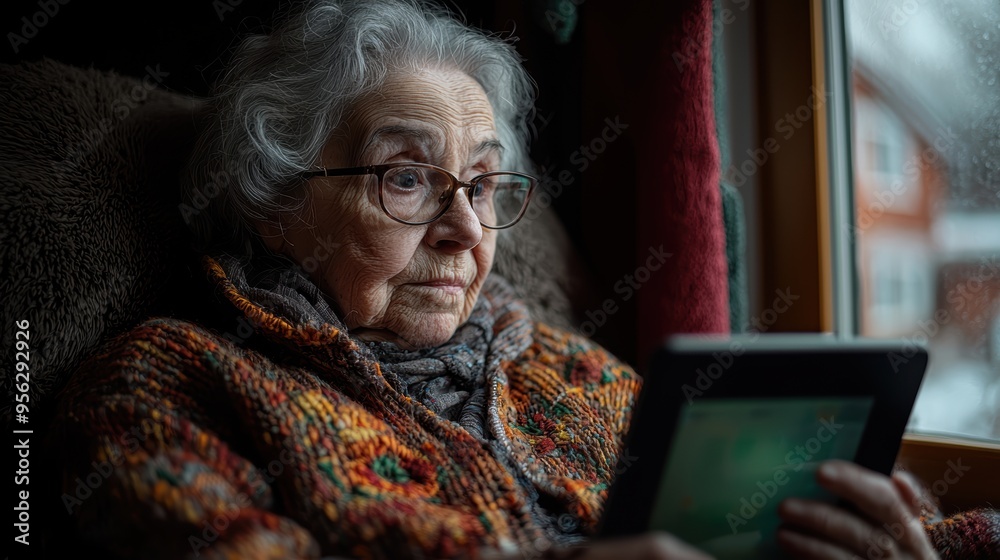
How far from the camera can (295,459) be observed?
2.58ft

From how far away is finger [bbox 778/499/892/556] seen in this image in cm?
77

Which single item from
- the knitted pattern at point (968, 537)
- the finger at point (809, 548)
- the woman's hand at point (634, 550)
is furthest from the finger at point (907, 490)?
the woman's hand at point (634, 550)

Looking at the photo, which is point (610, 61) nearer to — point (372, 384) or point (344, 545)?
point (372, 384)

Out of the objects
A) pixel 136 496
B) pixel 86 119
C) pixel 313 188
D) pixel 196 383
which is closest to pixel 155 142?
pixel 86 119

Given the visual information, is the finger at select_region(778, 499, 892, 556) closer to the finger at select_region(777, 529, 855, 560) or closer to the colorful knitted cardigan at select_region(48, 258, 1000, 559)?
the finger at select_region(777, 529, 855, 560)

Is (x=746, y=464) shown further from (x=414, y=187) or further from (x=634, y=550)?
(x=414, y=187)

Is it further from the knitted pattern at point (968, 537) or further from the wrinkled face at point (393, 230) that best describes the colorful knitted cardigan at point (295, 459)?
the wrinkled face at point (393, 230)

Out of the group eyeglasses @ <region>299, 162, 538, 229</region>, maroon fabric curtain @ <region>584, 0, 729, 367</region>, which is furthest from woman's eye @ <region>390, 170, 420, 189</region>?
maroon fabric curtain @ <region>584, 0, 729, 367</region>

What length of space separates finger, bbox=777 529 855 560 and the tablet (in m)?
0.02

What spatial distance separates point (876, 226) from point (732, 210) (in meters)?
0.35

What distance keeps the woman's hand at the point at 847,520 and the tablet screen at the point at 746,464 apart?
20 mm

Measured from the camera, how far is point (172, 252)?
1.09m

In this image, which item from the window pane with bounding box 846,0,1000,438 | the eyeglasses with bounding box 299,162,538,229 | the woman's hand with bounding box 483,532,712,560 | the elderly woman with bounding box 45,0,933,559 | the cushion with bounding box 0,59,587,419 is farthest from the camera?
the window pane with bounding box 846,0,1000,438

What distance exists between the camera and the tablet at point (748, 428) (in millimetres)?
→ 662
